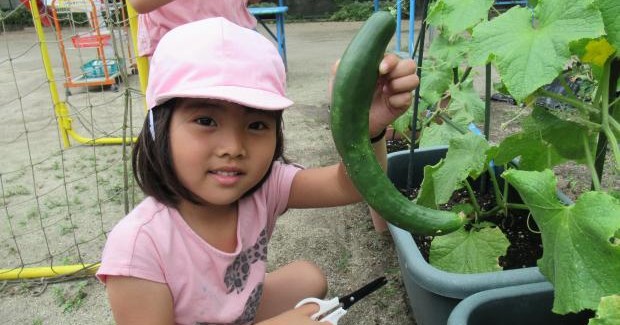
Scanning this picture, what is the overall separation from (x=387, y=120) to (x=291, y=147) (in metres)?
2.31

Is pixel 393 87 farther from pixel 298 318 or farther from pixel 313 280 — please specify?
pixel 313 280

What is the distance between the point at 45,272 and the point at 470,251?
165 centimetres

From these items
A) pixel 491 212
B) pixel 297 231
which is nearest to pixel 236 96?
pixel 491 212

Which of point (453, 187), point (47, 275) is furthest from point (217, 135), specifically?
point (47, 275)

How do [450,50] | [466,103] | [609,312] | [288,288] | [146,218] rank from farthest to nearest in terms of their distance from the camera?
1. [466,103]
2. [450,50]
3. [288,288]
4. [146,218]
5. [609,312]

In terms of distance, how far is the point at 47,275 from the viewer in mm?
2105

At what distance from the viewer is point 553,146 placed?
1.32 m

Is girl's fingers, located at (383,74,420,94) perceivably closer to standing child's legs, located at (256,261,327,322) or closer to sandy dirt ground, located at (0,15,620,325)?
standing child's legs, located at (256,261,327,322)

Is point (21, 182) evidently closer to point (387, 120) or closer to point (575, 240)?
point (387, 120)

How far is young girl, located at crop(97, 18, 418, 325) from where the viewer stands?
1.01m

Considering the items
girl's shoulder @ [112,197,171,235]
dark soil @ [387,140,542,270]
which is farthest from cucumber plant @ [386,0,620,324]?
girl's shoulder @ [112,197,171,235]

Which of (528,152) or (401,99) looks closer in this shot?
(401,99)

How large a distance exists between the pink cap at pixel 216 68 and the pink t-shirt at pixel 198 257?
0.87ft

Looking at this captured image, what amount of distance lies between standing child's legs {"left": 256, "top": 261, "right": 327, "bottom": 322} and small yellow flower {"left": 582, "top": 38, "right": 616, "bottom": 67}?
0.93 meters
